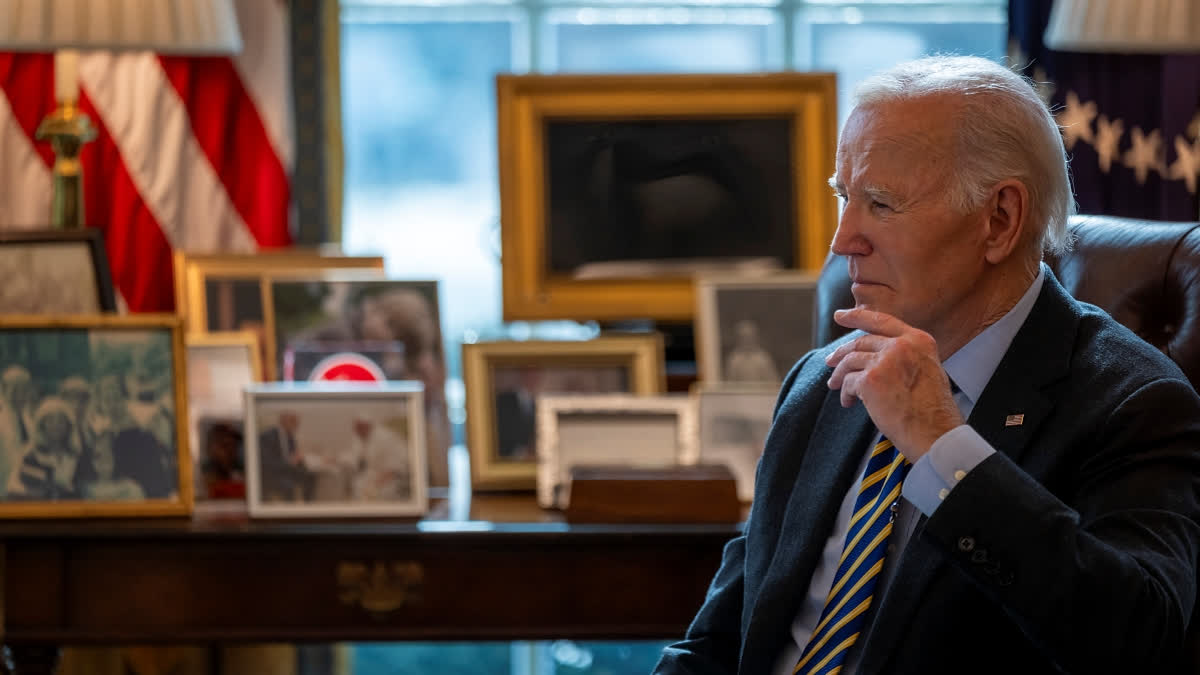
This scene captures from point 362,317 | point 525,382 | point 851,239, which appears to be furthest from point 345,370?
point 851,239

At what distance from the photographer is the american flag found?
332 centimetres

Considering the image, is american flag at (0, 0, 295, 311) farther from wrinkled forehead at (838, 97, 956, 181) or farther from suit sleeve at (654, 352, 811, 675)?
wrinkled forehead at (838, 97, 956, 181)

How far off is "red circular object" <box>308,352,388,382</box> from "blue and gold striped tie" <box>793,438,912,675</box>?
1.32 metres

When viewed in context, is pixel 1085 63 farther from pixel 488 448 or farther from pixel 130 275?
pixel 130 275

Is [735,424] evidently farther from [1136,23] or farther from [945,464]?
[945,464]

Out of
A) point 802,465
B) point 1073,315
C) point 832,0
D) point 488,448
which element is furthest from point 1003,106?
point 832,0

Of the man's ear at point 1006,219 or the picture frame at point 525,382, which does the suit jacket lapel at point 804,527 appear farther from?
the picture frame at point 525,382

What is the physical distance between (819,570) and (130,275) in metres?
2.17

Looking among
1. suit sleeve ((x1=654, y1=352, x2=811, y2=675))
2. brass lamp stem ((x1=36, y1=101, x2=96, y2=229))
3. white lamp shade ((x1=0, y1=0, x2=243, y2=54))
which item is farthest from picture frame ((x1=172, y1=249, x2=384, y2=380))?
suit sleeve ((x1=654, y1=352, x2=811, y2=675))

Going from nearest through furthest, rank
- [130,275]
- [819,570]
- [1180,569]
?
[1180,569] → [819,570] → [130,275]

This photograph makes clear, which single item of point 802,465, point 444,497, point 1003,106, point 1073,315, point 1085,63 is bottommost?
point 444,497

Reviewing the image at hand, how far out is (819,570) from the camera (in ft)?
5.68

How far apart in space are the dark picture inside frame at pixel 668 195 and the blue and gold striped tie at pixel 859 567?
1418mm

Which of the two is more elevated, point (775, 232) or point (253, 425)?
point (775, 232)
